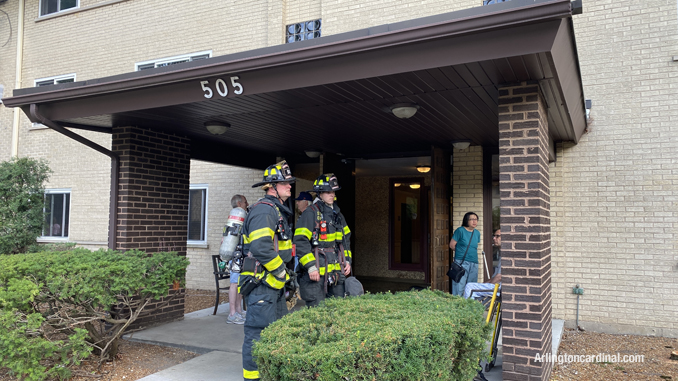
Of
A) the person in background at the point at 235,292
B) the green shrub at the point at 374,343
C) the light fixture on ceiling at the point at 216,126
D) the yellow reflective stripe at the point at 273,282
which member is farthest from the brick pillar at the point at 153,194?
the green shrub at the point at 374,343

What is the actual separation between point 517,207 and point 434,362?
71.2 inches

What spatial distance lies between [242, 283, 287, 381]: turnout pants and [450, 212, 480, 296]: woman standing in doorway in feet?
11.5

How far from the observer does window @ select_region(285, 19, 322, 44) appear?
9508 millimetres

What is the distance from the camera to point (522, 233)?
4.04m

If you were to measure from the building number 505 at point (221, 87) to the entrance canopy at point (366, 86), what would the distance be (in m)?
0.01

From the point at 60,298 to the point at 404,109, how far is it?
13.2 ft

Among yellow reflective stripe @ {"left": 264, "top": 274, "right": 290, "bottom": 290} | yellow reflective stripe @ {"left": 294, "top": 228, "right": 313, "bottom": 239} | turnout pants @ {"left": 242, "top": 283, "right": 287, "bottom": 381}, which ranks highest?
yellow reflective stripe @ {"left": 294, "top": 228, "right": 313, "bottom": 239}

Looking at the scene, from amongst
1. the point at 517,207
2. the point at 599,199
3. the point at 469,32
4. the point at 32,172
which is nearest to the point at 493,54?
the point at 469,32

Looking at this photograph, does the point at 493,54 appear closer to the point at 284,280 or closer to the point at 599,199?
the point at 284,280

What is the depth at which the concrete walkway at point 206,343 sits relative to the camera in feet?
15.3

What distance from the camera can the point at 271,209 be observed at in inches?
167

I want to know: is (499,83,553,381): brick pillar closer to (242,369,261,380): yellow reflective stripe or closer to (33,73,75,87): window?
(242,369,261,380): yellow reflective stripe

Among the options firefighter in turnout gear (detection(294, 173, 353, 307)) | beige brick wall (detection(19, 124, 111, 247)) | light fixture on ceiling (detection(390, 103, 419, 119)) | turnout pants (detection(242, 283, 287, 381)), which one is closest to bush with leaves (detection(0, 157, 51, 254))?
beige brick wall (detection(19, 124, 111, 247))

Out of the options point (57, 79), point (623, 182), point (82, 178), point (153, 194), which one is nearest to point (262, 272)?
point (153, 194)
